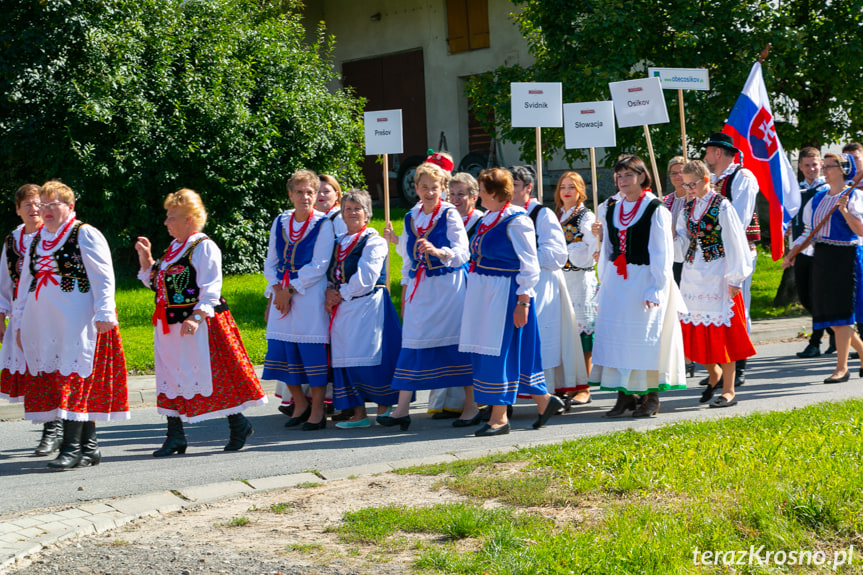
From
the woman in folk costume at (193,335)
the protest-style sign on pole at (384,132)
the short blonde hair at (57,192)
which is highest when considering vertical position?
the protest-style sign on pole at (384,132)

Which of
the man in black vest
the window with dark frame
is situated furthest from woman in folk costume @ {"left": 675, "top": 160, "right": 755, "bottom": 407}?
the window with dark frame

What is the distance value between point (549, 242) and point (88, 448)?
3776 millimetres

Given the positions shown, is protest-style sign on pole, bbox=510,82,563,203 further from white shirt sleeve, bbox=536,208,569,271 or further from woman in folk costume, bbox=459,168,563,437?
woman in folk costume, bbox=459,168,563,437

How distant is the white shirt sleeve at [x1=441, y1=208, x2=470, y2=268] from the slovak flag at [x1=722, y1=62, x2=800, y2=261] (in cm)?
449

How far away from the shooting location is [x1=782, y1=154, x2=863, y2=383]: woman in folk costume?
9.55 metres

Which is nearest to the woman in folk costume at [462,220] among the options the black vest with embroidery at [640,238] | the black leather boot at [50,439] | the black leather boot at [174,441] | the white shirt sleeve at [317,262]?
the white shirt sleeve at [317,262]

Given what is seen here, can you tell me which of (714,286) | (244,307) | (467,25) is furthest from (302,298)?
(467,25)

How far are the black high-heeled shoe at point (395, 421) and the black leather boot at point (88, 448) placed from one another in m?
2.17

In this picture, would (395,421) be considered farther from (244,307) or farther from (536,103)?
(244,307)

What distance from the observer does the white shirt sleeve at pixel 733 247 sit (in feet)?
27.4

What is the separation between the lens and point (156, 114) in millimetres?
17062

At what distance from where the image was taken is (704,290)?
8.56 metres

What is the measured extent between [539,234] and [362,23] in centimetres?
2371

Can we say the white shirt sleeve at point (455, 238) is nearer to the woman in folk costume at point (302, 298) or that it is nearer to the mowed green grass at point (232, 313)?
the woman in folk costume at point (302, 298)
